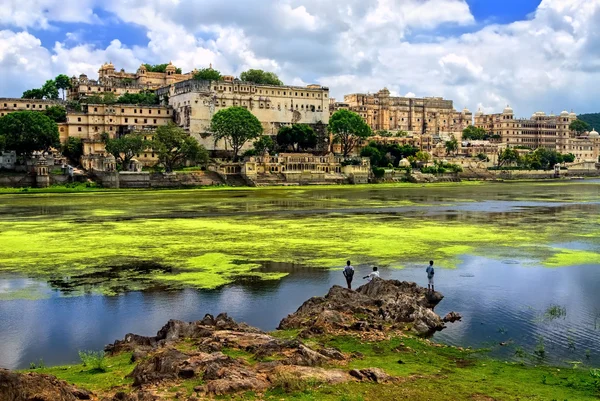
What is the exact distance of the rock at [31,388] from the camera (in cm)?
949

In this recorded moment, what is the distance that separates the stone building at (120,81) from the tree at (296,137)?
37.2 meters

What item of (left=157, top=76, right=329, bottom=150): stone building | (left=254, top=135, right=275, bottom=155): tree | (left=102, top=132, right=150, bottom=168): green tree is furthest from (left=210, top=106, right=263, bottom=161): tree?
(left=102, top=132, right=150, bottom=168): green tree

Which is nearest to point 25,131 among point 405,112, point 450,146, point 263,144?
point 263,144

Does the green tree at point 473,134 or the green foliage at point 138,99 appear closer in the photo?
the green foliage at point 138,99

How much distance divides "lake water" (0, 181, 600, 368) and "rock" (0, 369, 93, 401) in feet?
15.3

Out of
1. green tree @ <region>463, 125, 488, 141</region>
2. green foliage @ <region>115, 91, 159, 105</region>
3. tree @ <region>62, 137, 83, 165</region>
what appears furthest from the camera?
green tree @ <region>463, 125, 488, 141</region>

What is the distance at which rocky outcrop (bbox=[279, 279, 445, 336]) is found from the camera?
52.4 ft

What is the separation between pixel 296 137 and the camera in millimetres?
113250

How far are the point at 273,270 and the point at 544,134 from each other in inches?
6716

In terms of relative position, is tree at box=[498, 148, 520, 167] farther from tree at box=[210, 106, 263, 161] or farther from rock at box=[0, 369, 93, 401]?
rock at box=[0, 369, 93, 401]

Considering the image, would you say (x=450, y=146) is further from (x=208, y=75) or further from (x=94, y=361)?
(x=94, y=361)

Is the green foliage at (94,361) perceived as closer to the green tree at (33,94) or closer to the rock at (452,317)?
the rock at (452,317)

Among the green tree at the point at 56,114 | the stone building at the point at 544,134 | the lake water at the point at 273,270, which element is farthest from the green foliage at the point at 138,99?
the stone building at the point at 544,134

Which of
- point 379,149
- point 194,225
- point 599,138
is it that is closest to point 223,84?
point 379,149
